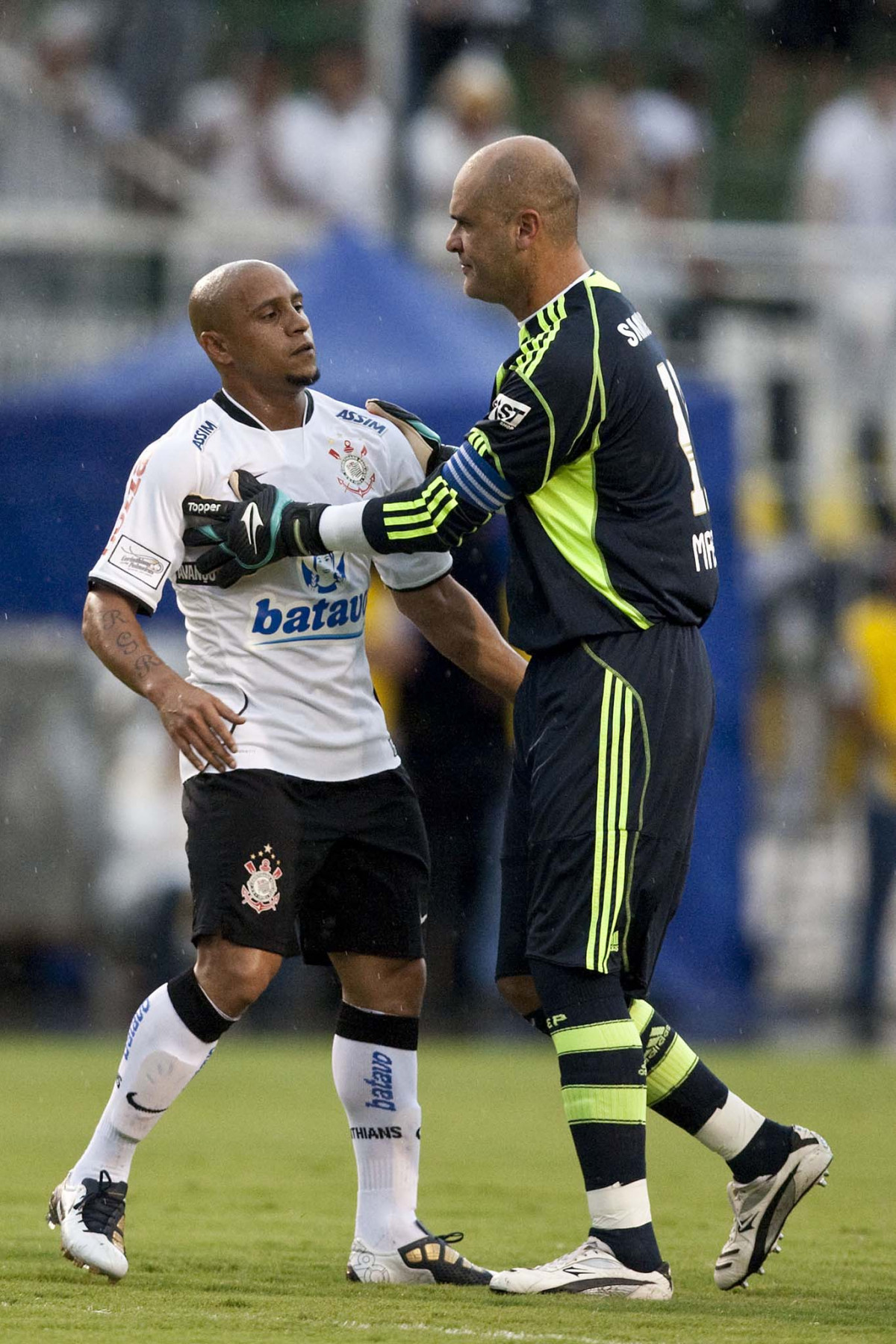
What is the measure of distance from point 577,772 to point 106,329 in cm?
937

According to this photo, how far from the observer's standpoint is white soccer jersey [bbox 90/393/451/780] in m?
5.04

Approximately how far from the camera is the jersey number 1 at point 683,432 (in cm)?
496

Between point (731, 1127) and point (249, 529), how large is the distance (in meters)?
1.72

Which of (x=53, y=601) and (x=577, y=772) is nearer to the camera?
(x=577, y=772)

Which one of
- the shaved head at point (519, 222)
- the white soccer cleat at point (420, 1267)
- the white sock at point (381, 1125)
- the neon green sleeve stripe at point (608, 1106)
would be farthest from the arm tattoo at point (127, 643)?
the white soccer cleat at point (420, 1267)

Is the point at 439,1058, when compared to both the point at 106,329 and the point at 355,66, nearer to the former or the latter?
the point at 106,329

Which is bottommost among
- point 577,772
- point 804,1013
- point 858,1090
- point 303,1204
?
point 804,1013

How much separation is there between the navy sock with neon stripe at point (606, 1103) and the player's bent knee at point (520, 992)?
0.28 metres

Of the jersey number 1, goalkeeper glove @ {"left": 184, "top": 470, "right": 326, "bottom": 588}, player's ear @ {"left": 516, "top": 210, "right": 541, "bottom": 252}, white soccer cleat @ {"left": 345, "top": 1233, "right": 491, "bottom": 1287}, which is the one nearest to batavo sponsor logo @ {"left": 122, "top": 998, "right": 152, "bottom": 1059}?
white soccer cleat @ {"left": 345, "top": 1233, "right": 491, "bottom": 1287}

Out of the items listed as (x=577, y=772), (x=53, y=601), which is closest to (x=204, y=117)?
(x=53, y=601)

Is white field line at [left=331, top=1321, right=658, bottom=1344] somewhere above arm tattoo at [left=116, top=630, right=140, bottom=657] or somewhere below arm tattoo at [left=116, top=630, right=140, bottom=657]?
below

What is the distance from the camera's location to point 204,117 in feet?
49.8

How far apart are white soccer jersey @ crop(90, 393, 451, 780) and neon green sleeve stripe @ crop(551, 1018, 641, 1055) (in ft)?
2.67

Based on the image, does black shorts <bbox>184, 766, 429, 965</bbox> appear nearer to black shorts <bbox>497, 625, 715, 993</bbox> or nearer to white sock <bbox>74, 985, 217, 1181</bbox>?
white sock <bbox>74, 985, 217, 1181</bbox>
